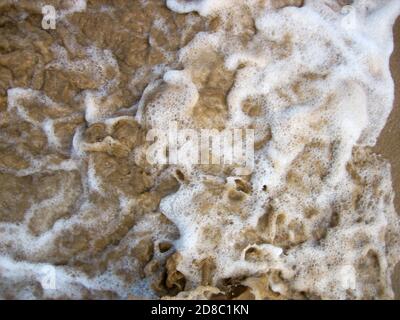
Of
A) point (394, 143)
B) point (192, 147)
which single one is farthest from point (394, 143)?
point (192, 147)

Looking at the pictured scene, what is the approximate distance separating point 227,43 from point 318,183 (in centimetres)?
93

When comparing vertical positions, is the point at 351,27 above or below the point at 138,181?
above

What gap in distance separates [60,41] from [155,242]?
1.26 m

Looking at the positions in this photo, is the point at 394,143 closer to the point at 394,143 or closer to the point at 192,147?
the point at 394,143

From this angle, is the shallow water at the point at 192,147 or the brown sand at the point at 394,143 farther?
the brown sand at the point at 394,143

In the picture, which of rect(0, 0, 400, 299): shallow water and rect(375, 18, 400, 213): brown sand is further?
rect(375, 18, 400, 213): brown sand

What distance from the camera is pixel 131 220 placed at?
2.55 metres

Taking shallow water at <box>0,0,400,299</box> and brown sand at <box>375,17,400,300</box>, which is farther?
brown sand at <box>375,17,400,300</box>
